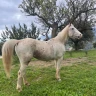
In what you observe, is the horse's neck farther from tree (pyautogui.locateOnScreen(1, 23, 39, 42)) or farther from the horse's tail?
tree (pyautogui.locateOnScreen(1, 23, 39, 42))

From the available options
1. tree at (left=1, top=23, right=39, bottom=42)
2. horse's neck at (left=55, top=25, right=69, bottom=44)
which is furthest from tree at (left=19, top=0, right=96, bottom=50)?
horse's neck at (left=55, top=25, right=69, bottom=44)

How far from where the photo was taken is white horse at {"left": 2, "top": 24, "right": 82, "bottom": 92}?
5.38 m

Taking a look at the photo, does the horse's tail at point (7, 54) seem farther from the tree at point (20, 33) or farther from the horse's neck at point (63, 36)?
the tree at point (20, 33)

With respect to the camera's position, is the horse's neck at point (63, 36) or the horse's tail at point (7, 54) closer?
the horse's tail at point (7, 54)

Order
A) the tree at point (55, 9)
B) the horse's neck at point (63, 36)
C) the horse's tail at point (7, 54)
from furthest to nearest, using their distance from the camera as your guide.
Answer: the tree at point (55, 9) → the horse's neck at point (63, 36) → the horse's tail at point (7, 54)

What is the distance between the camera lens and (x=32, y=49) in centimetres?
556

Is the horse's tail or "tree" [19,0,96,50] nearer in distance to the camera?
the horse's tail

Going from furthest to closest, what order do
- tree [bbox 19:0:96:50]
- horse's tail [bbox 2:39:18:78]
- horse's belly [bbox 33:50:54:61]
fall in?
tree [bbox 19:0:96:50] → horse's belly [bbox 33:50:54:61] → horse's tail [bbox 2:39:18:78]

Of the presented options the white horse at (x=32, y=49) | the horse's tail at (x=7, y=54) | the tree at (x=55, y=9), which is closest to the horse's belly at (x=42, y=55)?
the white horse at (x=32, y=49)

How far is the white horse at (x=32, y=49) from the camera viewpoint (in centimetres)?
538

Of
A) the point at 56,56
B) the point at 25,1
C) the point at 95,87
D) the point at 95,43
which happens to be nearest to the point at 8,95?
the point at 56,56

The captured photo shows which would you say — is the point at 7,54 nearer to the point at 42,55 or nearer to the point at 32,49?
the point at 32,49

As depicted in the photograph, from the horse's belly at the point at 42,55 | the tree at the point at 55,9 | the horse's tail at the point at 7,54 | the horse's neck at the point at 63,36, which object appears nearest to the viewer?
the horse's tail at the point at 7,54

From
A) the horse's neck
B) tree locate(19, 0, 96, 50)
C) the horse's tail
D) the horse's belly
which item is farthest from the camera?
tree locate(19, 0, 96, 50)
